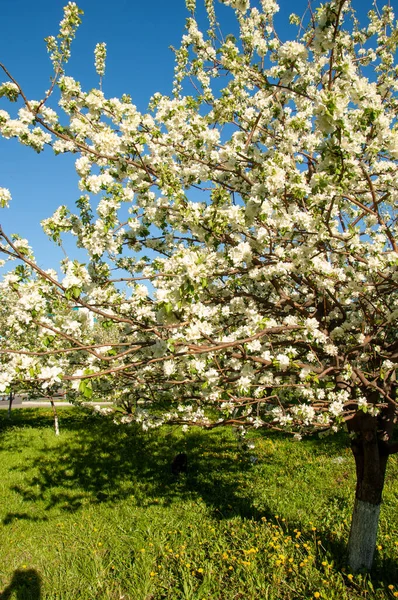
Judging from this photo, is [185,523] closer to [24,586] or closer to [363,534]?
[24,586]

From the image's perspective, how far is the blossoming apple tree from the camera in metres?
3.21

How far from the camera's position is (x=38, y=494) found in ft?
29.0

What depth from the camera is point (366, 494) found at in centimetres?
516

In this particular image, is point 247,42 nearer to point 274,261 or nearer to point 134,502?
point 274,261

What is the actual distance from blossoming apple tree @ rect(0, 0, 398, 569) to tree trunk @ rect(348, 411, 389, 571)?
0.8 inches

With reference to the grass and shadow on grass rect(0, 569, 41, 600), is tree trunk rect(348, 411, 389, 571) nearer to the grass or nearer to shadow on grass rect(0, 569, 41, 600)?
the grass

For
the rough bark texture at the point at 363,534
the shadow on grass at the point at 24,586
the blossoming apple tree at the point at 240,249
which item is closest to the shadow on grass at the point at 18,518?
the shadow on grass at the point at 24,586

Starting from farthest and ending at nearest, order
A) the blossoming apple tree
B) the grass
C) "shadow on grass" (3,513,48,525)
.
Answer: "shadow on grass" (3,513,48,525) < the grass < the blossoming apple tree

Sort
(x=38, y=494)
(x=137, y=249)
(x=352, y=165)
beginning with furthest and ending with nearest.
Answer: (x=38, y=494) < (x=137, y=249) < (x=352, y=165)

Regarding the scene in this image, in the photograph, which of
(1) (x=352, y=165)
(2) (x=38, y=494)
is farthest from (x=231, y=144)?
(2) (x=38, y=494)

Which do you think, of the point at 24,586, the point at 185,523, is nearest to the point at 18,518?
the point at 24,586

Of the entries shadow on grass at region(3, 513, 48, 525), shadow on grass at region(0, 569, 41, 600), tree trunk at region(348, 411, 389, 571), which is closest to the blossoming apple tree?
tree trunk at region(348, 411, 389, 571)

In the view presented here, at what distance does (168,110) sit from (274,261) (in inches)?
91.6

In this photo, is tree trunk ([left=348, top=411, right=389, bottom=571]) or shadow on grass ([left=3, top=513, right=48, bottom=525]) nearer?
tree trunk ([left=348, top=411, right=389, bottom=571])
